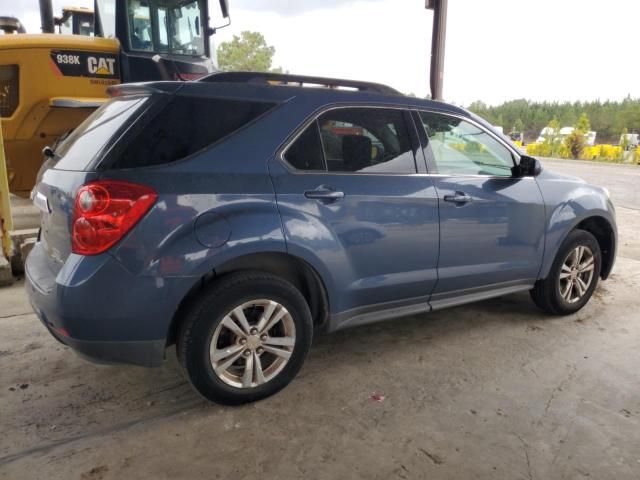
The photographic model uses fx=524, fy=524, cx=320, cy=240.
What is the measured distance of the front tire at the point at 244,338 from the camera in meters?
2.66

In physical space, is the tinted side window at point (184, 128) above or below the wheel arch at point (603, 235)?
above

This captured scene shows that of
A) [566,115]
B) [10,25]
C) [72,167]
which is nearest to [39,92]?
[10,25]

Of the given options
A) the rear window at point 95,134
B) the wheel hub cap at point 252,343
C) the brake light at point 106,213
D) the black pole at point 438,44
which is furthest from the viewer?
the black pole at point 438,44

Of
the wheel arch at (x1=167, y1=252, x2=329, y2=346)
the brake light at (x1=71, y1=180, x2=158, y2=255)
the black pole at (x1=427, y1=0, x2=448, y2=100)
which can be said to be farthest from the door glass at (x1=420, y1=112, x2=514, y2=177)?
the black pole at (x1=427, y1=0, x2=448, y2=100)

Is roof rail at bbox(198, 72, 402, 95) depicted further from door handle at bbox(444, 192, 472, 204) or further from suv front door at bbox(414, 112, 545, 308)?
door handle at bbox(444, 192, 472, 204)

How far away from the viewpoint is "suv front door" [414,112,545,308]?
3463 millimetres

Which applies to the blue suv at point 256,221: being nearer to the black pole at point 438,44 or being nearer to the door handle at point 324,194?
the door handle at point 324,194

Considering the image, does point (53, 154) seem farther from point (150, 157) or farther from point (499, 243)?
point (499, 243)

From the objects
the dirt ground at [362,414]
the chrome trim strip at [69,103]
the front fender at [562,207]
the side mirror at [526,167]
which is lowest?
the dirt ground at [362,414]

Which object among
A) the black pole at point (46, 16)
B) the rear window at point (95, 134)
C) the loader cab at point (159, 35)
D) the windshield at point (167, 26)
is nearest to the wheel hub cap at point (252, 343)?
the rear window at point (95, 134)

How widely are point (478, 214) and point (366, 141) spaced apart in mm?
965

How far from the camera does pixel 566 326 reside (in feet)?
13.7

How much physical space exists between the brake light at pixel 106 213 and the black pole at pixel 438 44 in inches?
237

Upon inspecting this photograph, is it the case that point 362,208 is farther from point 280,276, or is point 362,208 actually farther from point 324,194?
point 280,276
